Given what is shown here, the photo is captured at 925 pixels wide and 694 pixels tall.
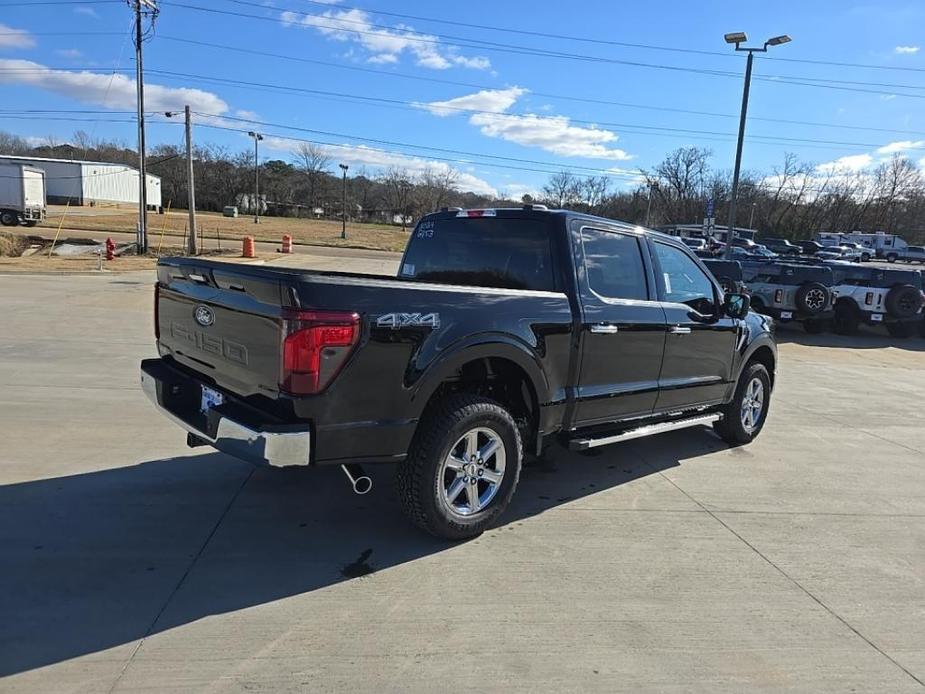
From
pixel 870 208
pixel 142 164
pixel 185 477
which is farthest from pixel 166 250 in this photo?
pixel 870 208

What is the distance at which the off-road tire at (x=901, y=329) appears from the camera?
54.8ft

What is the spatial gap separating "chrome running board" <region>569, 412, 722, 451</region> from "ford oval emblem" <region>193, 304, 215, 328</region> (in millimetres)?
2396

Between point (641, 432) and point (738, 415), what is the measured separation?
67.2 inches

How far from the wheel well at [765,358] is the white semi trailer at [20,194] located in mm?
46651

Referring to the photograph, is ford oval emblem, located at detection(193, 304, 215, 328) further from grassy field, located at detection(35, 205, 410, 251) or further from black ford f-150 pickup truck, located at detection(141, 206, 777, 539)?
grassy field, located at detection(35, 205, 410, 251)

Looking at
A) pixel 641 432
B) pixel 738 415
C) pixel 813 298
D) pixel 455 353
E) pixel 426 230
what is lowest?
pixel 738 415

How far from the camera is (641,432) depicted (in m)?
4.75

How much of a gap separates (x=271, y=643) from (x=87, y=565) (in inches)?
47.7

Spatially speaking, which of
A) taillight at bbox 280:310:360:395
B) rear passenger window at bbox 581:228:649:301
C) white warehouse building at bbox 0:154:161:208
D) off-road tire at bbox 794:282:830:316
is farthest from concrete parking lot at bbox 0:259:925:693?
white warehouse building at bbox 0:154:161:208

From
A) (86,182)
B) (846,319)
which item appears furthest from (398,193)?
(846,319)

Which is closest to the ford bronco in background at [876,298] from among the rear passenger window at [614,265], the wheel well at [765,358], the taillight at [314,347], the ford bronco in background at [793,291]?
the ford bronco in background at [793,291]

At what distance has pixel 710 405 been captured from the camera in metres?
5.57

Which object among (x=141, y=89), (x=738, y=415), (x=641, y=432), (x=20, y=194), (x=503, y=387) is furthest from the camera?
(x=20, y=194)

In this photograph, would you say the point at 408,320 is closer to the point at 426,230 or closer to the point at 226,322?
the point at 226,322
